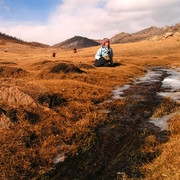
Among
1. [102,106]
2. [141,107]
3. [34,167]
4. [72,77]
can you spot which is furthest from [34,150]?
[72,77]

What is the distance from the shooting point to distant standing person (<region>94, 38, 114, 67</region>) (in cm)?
1713

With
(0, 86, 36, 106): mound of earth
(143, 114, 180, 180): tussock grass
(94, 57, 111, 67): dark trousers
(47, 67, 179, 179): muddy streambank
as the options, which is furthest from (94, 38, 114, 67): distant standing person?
(143, 114, 180, 180): tussock grass

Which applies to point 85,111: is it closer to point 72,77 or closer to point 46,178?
point 46,178

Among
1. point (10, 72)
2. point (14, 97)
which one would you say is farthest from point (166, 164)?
point (10, 72)

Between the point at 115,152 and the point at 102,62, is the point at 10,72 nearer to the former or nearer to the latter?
the point at 102,62

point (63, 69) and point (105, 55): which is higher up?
point (105, 55)

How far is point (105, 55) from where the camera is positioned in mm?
17734

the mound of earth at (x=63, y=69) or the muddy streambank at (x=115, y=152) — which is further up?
the mound of earth at (x=63, y=69)

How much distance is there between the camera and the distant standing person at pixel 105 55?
56.2ft

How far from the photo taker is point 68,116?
16.4ft

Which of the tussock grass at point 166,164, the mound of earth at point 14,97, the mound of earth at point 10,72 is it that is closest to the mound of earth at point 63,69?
the mound of earth at point 10,72

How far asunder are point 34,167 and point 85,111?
2.87 m

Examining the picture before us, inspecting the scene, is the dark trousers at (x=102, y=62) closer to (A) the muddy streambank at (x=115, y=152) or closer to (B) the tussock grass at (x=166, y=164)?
(A) the muddy streambank at (x=115, y=152)

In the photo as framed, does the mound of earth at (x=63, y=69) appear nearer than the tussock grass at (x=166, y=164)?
No
